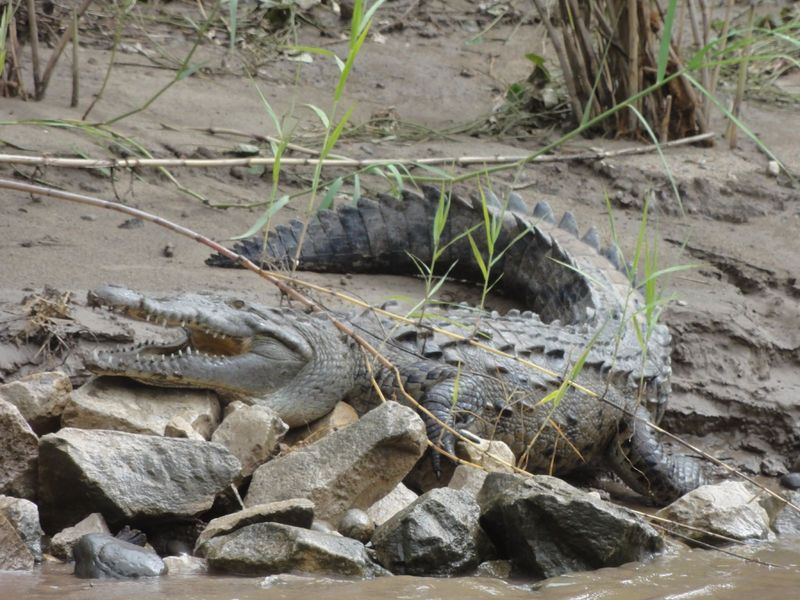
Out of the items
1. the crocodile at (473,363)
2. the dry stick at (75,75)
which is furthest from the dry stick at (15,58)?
the crocodile at (473,363)

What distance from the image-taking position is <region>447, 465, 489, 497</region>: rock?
3.64 metres

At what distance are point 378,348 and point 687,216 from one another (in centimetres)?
292

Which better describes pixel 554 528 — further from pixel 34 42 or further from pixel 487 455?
pixel 34 42

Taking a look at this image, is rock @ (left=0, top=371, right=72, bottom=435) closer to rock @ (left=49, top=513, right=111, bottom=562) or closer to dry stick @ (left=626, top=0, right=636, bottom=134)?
rock @ (left=49, top=513, right=111, bottom=562)

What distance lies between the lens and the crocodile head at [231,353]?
12.4 feet

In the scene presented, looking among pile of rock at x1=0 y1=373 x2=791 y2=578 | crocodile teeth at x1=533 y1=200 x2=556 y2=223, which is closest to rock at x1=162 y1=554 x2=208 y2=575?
pile of rock at x1=0 y1=373 x2=791 y2=578

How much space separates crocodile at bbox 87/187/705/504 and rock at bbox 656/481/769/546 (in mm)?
374

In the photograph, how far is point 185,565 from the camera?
3.05 metres

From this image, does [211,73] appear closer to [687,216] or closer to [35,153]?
[35,153]

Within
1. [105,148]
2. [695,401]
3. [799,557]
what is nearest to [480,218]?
[695,401]

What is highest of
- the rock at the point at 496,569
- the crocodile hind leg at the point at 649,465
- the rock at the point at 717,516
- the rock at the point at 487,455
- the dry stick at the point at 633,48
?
the dry stick at the point at 633,48

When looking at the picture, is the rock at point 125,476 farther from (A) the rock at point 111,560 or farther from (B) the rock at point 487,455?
(B) the rock at point 487,455

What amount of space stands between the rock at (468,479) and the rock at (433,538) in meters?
0.35

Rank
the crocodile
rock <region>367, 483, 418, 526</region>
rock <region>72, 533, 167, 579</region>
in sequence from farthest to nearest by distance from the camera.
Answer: the crocodile
rock <region>367, 483, 418, 526</region>
rock <region>72, 533, 167, 579</region>
